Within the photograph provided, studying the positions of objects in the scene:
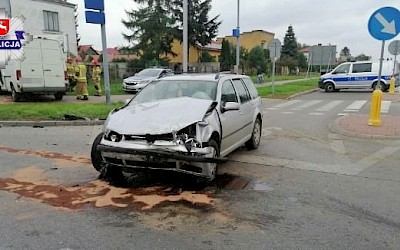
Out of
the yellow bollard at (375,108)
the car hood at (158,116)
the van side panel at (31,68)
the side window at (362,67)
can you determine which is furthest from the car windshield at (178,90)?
the side window at (362,67)

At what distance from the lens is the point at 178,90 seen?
654cm

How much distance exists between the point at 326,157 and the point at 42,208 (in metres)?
5.36

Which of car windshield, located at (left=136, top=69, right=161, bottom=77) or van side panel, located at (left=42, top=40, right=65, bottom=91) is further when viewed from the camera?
car windshield, located at (left=136, top=69, right=161, bottom=77)

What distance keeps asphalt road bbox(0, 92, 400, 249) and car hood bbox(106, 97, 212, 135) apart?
887 mm

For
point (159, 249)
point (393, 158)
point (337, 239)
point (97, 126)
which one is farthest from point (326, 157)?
point (97, 126)

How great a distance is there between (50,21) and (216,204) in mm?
32369

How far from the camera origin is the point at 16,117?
1210cm

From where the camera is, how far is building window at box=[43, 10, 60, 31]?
106 ft

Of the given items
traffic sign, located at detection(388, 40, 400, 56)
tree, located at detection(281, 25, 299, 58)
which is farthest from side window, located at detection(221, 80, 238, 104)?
tree, located at detection(281, 25, 299, 58)

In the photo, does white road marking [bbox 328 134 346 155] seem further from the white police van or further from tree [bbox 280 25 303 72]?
tree [bbox 280 25 303 72]

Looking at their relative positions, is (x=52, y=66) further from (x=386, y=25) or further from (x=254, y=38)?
(x=254, y=38)

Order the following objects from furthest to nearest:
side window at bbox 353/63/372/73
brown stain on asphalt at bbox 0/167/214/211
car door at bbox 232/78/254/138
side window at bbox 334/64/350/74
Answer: side window at bbox 334/64/350/74 < side window at bbox 353/63/372/73 < car door at bbox 232/78/254/138 < brown stain on asphalt at bbox 0/167/214/211

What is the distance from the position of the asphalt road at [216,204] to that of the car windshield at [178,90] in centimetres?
133

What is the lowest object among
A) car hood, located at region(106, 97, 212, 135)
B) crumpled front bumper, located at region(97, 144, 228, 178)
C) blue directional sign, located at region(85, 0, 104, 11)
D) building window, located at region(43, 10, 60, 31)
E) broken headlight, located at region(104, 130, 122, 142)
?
crumpled front bumper, located at region(97, 144, 228, 178)
